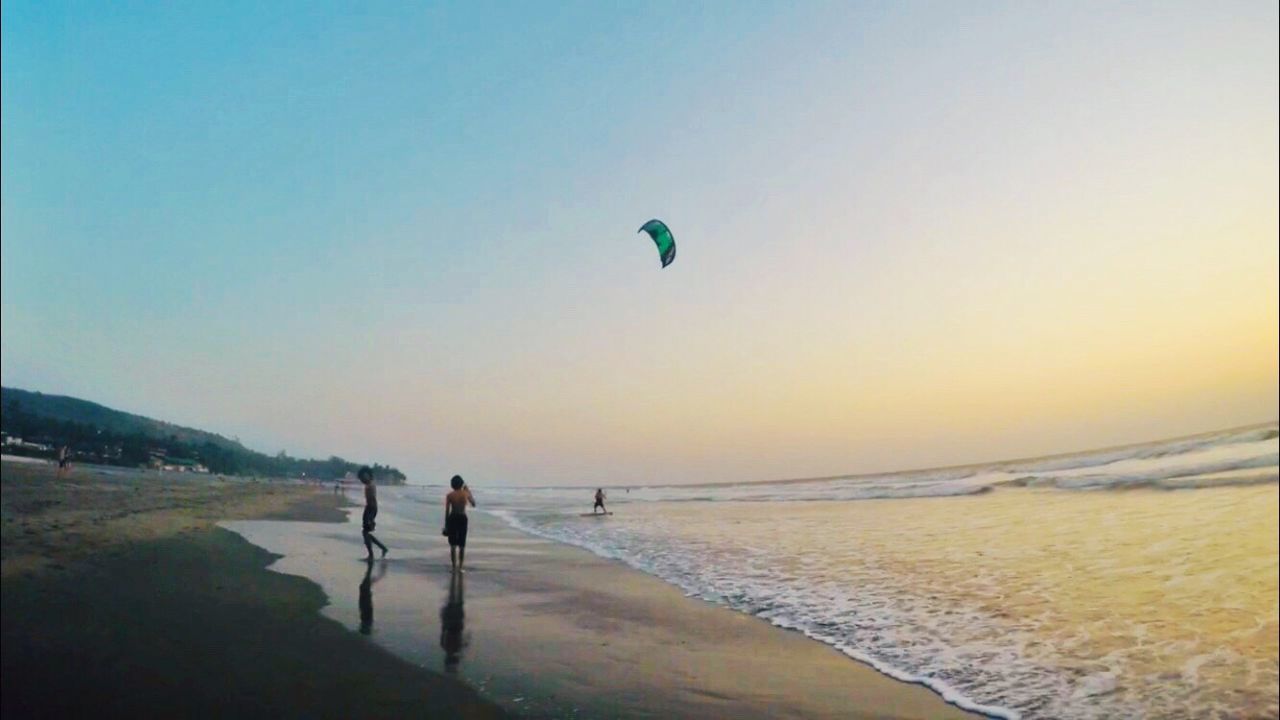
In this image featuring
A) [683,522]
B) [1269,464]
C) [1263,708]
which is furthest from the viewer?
[1269,464]

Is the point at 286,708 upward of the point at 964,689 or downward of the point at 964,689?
upward

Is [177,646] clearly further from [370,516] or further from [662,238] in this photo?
[662,238]

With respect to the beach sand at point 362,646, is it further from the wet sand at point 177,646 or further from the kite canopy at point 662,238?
the kite canopy at point 662,238

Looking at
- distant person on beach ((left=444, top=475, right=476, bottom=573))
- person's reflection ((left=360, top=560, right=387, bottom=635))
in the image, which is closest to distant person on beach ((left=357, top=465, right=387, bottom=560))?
person's reflection ((left=360, top=560, right=387, bottom=635))

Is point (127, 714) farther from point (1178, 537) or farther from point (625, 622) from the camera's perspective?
point (1178, 537)

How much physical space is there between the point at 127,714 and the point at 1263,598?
15.3 m

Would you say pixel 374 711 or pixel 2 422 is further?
pixel 2 422

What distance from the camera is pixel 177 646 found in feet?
21.9

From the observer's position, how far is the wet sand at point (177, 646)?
211 inches

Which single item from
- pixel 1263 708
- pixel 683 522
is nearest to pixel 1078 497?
pixel 683 522

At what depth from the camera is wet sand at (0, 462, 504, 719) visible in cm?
536

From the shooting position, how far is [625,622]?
999 centimetres

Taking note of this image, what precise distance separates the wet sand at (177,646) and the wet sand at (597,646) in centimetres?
55

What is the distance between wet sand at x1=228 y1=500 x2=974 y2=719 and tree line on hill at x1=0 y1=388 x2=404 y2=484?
41389 millimetres
